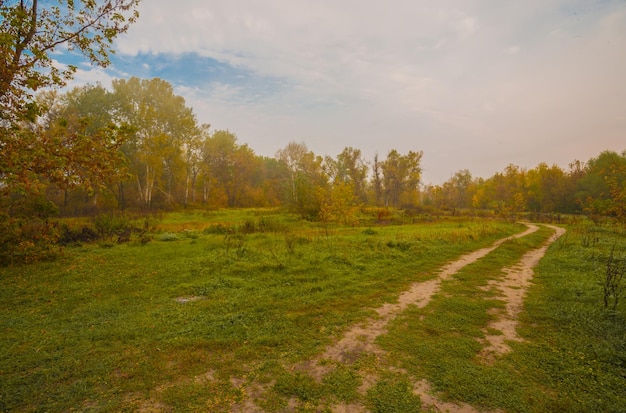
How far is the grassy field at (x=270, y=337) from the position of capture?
3.35 metres

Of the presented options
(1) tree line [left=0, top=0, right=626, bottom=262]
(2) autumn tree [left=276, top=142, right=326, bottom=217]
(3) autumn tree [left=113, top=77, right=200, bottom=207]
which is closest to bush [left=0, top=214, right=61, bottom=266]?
(1) tree line [left=0, top=0, right=626, bottom=262]

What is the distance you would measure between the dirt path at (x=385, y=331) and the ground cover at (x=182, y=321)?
188 millimetres

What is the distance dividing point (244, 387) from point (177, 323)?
250 centimetres

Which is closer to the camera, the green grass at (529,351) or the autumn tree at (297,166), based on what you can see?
the green grass at (529,351)

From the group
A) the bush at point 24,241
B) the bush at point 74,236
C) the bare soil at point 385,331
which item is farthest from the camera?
the bush at point 74,236

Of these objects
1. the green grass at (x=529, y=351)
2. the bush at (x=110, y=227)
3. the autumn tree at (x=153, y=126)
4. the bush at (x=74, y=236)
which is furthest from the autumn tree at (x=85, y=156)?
the autumn tree at (x=153, y=126)

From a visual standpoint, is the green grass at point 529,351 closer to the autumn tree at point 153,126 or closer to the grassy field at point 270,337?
the grassy field at point 270,337

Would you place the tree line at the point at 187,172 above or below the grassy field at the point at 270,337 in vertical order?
above

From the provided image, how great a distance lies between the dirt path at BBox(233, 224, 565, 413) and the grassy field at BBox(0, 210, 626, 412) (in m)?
0.12

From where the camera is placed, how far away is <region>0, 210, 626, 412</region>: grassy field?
335cm

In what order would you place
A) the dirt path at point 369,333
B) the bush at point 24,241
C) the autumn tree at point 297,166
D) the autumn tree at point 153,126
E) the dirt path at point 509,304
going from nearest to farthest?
the dirt path at point 369,333 < the dirt path at point 509,304 < the bush at point 24,241 < the autumn tree at point 297,166 < the autumn tree at point 153,126

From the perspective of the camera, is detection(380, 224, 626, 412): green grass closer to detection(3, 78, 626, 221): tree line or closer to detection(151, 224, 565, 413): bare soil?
detection(151, 224, 565, 413): bare soil

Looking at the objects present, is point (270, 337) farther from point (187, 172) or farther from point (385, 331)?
point (187, 172)

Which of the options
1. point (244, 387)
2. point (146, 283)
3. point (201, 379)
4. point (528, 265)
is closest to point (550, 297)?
point (528, 265)
